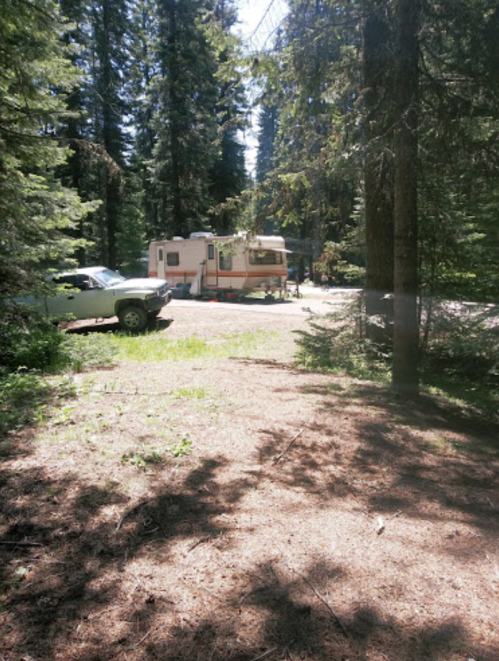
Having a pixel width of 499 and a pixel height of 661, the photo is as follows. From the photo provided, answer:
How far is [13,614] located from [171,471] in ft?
4.73

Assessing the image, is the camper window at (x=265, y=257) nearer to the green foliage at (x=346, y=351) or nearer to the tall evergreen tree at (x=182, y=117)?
the tall evergreen tree at (x=182, y=117)

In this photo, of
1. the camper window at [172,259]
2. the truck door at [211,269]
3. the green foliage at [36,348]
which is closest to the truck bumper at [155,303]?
the green foliage at [36,348]

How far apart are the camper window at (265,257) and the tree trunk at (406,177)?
14.0 meters

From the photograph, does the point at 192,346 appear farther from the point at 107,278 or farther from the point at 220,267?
the point at 220,267

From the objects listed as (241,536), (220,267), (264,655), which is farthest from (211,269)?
(264,655)

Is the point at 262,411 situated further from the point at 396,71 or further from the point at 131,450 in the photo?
the point at 396,71

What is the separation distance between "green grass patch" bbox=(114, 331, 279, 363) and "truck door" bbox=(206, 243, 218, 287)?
29.5ft

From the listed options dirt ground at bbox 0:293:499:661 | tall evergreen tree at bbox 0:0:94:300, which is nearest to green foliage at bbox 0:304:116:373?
tall evergreen tree at bbox 0:0:94:300

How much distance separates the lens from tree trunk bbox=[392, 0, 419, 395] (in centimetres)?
562

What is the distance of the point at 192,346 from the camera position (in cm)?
1015

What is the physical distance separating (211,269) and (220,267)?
0.49 metres

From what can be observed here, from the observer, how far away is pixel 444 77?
643 cm

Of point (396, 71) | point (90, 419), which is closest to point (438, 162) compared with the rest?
point (396, 71)

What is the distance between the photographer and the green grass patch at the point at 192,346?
891 cm
